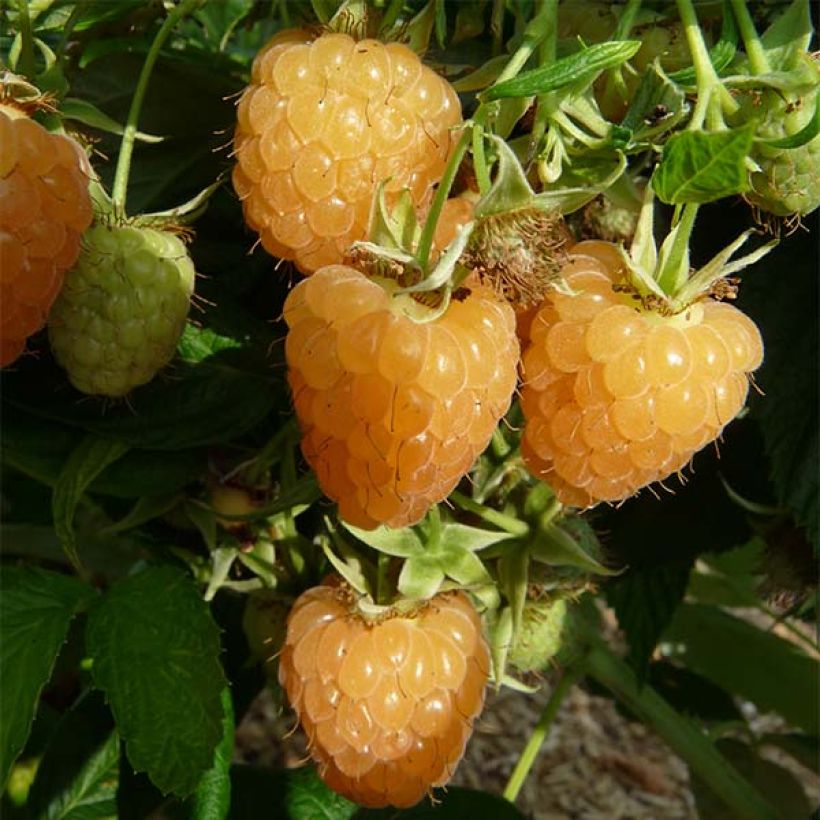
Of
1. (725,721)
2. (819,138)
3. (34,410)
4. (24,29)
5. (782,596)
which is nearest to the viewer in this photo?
(819,138)

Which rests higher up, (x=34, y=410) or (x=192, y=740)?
(x=34, y=410)

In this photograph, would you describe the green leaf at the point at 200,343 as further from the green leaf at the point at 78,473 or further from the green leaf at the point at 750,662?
the green leaf at the point at 750,662

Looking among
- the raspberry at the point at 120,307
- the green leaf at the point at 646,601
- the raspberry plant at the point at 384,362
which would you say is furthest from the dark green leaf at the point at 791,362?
the raspberry at the point at 120,307

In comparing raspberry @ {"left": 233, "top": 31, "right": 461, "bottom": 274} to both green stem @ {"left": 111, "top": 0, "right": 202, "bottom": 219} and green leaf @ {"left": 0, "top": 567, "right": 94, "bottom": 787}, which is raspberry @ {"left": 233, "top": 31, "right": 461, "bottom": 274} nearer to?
green stem @ {"left": 111, "top": 0, "right": 202, "bottom": 219}

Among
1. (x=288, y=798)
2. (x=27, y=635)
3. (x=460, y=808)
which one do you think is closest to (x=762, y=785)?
(x=460, y=808)

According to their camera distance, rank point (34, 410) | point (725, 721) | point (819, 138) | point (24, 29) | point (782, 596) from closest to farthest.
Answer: point (819, 138), point (24, 29), point (34, 410), point (782, 596), point (725, 721)

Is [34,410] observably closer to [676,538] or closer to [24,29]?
[24,29]

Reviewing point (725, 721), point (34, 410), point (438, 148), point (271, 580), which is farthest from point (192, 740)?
point (725, 721)
